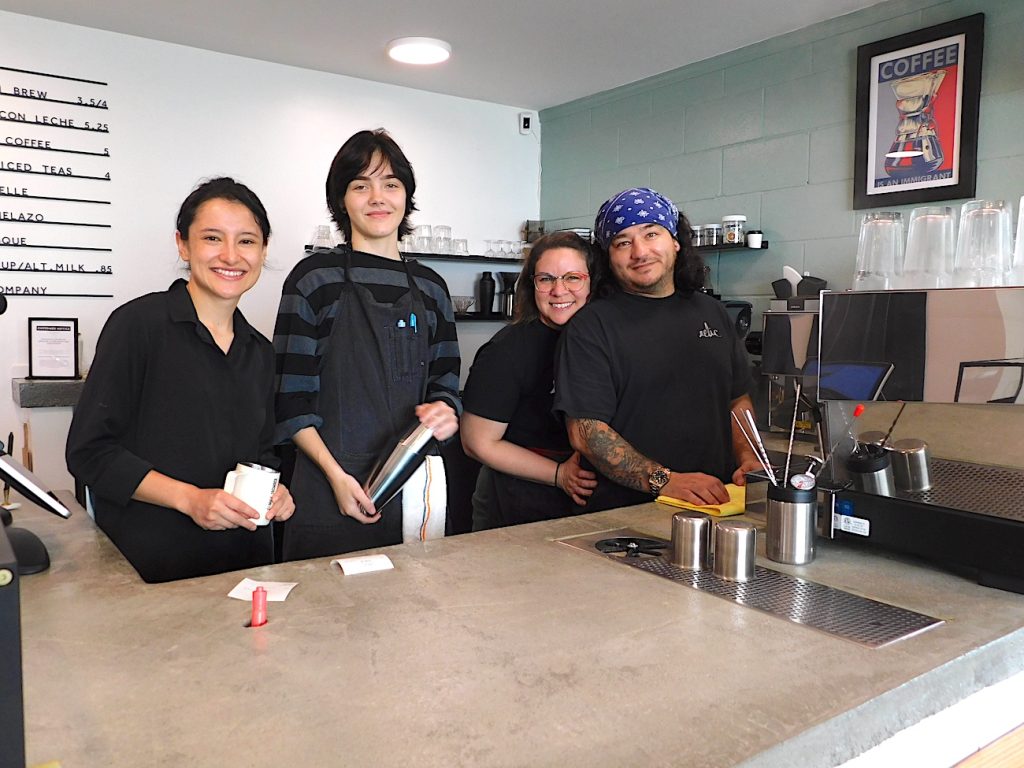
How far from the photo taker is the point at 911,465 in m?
1.36

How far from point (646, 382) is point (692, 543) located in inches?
29.3

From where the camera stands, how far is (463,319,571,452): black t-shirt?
2.21 meters

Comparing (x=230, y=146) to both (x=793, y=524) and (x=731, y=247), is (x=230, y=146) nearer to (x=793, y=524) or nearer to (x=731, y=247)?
(x=731, y=247)

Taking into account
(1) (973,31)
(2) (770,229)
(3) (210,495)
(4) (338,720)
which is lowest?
(4) (338,720)

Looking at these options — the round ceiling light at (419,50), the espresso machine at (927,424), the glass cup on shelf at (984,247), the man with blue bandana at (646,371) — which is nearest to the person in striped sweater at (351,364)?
the man with blue bandana at (646,371)

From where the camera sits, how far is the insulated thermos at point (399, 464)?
1811 mm

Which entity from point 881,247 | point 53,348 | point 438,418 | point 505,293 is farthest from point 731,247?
point 53,348

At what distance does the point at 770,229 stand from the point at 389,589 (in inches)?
120

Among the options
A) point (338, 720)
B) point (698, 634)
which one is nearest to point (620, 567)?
point (698, 634)

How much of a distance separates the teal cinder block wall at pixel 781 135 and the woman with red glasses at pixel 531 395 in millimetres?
1787

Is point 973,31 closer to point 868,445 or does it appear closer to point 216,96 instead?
point 868,445

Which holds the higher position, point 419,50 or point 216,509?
point 419,50

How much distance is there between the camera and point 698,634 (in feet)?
3.50

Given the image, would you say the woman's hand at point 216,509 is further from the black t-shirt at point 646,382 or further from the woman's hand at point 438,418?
the black t-shirt at point 646,382
